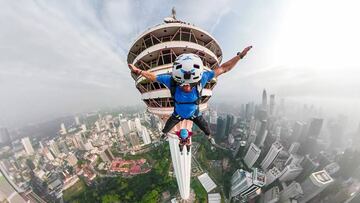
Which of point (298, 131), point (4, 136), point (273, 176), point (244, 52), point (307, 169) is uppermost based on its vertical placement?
point (244, 52)

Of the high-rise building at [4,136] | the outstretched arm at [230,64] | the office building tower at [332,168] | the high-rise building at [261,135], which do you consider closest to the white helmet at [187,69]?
the outstretched arm at [230,64]

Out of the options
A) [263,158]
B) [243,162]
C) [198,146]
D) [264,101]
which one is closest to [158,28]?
[198,146]

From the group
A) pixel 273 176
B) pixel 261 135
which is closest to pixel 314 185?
pixel 273 176

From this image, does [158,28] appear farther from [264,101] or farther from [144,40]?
[264,101]

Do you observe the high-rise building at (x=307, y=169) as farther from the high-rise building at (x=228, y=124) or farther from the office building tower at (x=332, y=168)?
the high-rise building at (x=228, y=124)

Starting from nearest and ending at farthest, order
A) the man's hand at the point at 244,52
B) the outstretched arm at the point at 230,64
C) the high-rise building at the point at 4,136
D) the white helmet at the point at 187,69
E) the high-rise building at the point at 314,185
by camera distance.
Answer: the white helmet at the point at 187,69
the man's hand at the point at 244,52
the outstretched arm at the point at 230,64
the high-rise building at the point at 314,185
the high-rise building at the point at 4,136

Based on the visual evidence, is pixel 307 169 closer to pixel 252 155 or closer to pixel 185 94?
pixel 252 155

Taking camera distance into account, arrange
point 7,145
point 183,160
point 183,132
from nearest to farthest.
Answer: point 183,132 → point 183,160 → point 7,145
